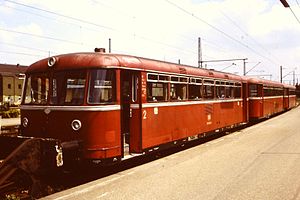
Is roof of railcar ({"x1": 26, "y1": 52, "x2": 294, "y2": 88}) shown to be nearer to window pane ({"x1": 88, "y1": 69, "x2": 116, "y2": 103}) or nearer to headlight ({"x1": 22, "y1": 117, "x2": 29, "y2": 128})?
window pane ({"x1": 88, "y1": 69, "x2": 116, "y2": 103})

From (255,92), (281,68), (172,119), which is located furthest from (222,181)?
(281,68)

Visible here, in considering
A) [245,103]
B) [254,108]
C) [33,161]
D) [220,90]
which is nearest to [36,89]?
[33,161]

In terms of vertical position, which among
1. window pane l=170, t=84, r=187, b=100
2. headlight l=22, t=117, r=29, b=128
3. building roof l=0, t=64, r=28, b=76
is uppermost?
building roof l=0, t=64, r=28, b=76

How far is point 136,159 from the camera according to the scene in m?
11.2

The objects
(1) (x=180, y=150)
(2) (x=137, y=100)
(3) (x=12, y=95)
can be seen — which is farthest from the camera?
(3) (x=12, y=95)

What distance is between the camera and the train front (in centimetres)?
841

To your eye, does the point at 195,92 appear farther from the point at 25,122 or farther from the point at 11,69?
the point at 11,69

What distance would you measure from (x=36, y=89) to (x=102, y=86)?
5.92 ft

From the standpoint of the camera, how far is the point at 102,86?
Result: 8.77 meters

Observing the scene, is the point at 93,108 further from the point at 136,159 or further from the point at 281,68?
the point at 281,68

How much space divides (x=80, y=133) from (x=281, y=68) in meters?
76.6

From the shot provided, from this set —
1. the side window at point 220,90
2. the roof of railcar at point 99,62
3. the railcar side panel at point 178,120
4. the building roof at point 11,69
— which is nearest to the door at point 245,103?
the railcar side panel at point 178,120

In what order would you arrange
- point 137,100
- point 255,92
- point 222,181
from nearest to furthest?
point 222,181 → point 137,100 → point 255,92

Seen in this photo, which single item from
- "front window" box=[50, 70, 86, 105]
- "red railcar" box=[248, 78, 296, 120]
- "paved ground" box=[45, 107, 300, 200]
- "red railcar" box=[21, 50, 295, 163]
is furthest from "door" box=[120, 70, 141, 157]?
"red railcar" box=[248, 78, 296, 120]
